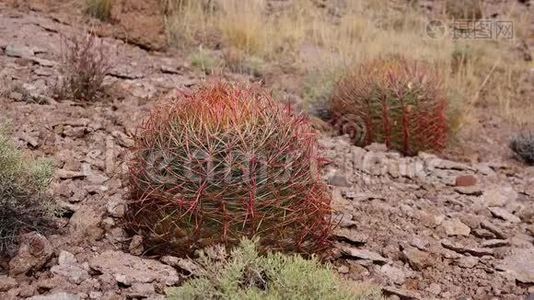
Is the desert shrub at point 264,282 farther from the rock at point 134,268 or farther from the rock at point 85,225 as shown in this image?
the rock at point 85,225

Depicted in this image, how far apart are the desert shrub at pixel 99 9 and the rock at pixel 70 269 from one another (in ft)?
15.4

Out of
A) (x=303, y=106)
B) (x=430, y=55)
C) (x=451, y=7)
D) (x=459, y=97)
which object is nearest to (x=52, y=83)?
(x=303, y=106)

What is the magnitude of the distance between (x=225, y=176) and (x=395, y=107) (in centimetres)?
321

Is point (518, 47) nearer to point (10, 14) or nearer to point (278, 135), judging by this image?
point (10, 14)

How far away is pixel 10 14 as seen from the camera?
6.96m

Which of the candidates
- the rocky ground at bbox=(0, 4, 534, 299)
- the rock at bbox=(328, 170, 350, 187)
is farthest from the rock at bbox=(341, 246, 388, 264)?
the rock at bbox=(328, 170, 350, 187)

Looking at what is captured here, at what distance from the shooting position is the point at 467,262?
4125 mm

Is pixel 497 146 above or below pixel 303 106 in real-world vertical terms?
below

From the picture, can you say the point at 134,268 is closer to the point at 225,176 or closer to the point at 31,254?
the point at 31,254

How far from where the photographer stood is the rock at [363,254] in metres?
3.88

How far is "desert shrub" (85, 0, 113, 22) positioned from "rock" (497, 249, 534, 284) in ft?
16.8

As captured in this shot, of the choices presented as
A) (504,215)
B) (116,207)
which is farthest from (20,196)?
(504,215)

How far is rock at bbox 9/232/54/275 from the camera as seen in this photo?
3.21m

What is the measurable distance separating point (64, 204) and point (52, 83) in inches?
83.4
